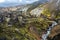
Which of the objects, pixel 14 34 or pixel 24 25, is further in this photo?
pixel 24 25

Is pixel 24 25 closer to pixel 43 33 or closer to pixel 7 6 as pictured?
pixel 43 33

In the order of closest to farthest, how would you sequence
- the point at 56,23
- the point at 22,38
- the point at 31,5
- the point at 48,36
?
the point at 22,38 → the point at 48,36 → the point at 56,23 → the point at 31,5

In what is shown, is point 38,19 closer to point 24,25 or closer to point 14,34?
point 24,25

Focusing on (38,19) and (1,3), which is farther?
(1,3)

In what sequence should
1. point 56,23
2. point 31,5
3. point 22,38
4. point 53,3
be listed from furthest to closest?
point 31,5 < point 53,3 < point 56,23 < point 22,38

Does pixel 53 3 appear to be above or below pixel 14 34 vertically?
above

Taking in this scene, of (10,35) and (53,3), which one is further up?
(53,3)

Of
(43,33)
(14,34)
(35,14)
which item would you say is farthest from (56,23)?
(14,34)

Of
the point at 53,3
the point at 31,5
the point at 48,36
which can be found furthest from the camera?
the point at 31,5

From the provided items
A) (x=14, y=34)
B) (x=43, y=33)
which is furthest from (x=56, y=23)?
(x=14, y=34)
